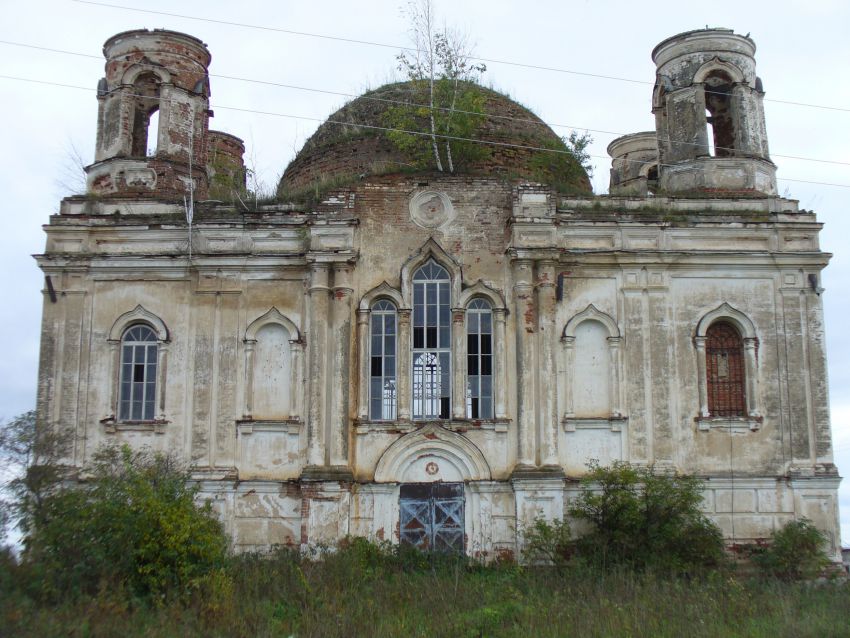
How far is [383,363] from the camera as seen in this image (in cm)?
1966

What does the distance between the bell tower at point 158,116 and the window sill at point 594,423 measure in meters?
8.75

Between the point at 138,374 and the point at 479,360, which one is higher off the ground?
the point at 479,360

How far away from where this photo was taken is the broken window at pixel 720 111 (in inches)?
866

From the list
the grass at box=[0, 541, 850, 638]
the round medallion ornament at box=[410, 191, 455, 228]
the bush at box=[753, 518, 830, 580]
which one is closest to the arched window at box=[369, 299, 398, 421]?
the round medallion ornament at box=[410, 191, 455, 228]

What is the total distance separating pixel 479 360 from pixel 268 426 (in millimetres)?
4058

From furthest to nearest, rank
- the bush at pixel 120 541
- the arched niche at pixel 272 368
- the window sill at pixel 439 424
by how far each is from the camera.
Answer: the arched niche at pixel 272 368
the window sill at pixel 439 424
the bush at pixel 120 541

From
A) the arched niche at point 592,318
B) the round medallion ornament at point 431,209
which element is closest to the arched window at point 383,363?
the round medallion ornament at point 431,209

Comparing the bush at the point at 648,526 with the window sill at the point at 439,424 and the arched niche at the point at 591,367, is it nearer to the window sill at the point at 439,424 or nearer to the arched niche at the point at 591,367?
the arched niche at the point at 591,367

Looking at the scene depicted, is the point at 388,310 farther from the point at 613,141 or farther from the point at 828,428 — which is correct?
the point at 613,141

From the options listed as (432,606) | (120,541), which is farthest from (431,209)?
(120,541)

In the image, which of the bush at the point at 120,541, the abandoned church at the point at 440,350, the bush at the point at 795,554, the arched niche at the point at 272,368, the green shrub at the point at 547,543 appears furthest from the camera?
the arched niche at the point at 272,368

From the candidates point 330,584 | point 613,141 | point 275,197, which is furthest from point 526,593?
point 613,141

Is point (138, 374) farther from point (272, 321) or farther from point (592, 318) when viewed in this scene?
point (592, 318)

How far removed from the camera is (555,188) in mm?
20922
